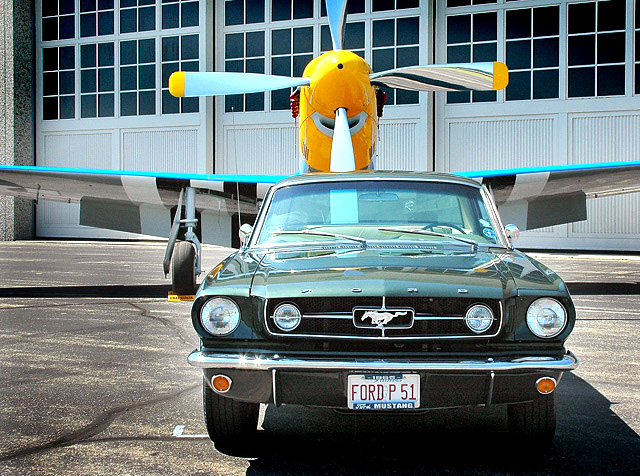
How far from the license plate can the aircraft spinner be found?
6.07 meters

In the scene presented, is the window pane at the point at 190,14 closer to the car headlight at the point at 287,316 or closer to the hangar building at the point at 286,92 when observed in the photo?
the hangar building at the point at 286,92

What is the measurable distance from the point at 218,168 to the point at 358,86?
15713 mm

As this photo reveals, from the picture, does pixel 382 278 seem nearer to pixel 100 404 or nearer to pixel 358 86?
pixel 100 404

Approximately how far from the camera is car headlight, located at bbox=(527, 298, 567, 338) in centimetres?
294

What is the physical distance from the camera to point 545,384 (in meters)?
2.89

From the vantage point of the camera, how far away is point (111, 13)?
1028 inches

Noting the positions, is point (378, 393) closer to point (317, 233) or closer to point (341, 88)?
point (317, 233)

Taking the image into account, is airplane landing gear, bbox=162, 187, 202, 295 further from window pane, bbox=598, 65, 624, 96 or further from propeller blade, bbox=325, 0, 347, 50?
window pane, bbox=598, 65, 624, 96

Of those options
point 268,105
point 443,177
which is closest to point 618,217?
point 268,105

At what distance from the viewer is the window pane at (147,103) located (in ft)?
83.3

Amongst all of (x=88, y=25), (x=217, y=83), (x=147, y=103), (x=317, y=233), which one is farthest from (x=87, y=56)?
(x=317, y=233)

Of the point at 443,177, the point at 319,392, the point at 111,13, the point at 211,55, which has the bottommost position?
the point at 319,392

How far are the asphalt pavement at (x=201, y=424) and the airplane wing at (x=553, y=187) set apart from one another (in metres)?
3.42

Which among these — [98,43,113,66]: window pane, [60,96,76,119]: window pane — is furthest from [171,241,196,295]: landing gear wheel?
[60,96,76,119]: window pane
